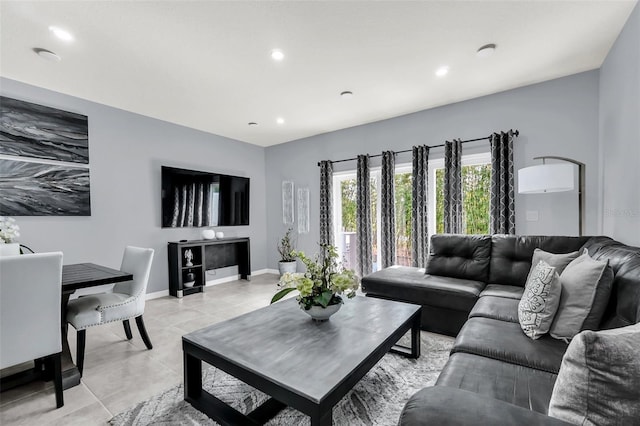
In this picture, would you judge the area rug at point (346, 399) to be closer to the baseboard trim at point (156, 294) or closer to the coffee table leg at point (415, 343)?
the coffee table leg at point (415, 343)

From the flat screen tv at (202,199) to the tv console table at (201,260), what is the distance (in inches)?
15.1

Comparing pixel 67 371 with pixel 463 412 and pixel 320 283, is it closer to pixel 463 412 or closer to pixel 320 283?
pixel 320 283

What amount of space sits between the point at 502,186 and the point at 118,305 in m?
4.15

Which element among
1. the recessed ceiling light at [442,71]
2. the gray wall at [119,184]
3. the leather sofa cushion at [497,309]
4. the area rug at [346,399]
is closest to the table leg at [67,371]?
the area rug at [346,399]

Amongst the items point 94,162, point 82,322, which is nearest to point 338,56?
point 82,322

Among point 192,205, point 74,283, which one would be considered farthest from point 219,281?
point 74,283

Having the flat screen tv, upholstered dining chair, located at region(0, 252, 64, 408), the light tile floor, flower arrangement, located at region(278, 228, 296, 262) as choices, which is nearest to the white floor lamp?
the light tile floor

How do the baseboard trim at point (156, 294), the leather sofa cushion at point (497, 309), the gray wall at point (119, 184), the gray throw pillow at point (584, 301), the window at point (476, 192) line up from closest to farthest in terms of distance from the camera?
the gray throw pillow at point (584, 301)
the leather sofa cushion at point (497, 309)
the gray wall at point (119, 184)
the window at point (476, 192)
the baseboard trim at point (156, 294)

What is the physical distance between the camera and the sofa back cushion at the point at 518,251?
266 centimetres

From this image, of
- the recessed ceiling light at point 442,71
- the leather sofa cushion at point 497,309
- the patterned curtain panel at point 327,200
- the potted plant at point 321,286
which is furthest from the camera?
the patterned curtain panel at point 327,200

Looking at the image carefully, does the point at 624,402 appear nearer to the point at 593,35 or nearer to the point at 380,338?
the point at 380,338

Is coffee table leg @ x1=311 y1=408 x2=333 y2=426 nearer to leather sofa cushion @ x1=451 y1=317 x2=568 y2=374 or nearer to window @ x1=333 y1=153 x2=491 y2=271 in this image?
leather sofa cushion @ x1=451 y1=317 x2=568 y2=374

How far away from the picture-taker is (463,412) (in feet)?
2.67

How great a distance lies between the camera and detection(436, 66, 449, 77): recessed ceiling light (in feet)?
9.82
